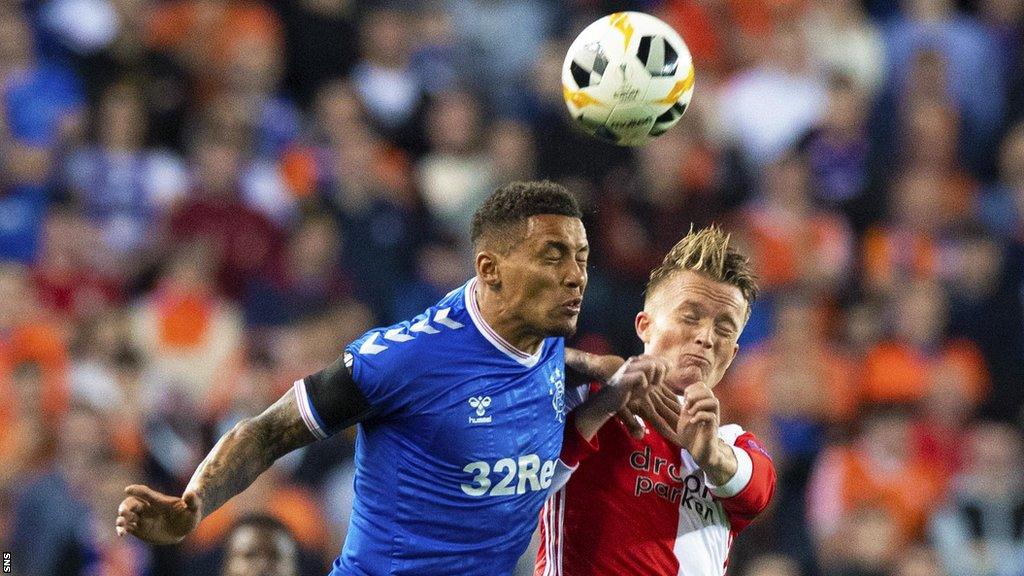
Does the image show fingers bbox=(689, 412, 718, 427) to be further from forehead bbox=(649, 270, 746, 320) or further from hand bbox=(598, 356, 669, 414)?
forehead bbox=(649, 270, 746, 320)

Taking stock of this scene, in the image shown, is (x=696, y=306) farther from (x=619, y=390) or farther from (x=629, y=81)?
(x=629, y=81)

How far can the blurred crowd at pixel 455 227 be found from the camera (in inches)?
364

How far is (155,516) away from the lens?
4.64 meters

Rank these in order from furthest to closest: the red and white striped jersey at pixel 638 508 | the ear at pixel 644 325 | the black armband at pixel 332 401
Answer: the ear at pixel 644 325
the red and white striped jersey at pixel 638 508
the black armband at pixel 332 401

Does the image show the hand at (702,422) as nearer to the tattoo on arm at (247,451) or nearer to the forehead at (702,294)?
the forehead at (702,294)

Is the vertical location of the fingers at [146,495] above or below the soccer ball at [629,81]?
below

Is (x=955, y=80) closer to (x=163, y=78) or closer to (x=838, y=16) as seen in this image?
(x=838, y=16)

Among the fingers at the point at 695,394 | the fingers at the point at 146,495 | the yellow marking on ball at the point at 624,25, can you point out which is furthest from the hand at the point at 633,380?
the fingers at the point at 146,495

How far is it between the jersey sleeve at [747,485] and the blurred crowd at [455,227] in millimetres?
3149

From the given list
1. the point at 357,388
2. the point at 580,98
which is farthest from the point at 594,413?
the point at 580,98

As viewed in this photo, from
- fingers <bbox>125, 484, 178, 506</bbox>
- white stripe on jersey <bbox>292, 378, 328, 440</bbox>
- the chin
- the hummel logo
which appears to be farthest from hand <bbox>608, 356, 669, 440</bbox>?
fingers <bbox>125, 484, 178, 506</bbox>

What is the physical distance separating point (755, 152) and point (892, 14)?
1928 mm

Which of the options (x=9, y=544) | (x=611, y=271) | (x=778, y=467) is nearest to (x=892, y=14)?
(x=611, y=271)

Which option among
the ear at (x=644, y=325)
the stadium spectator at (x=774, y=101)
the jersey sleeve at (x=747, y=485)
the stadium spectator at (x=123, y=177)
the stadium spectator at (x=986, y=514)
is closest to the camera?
the jersey sleeve at (x=747, y=485)
